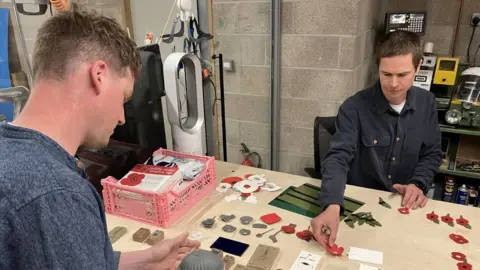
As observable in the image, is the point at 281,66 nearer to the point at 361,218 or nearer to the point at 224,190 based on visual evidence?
the point at 224,190

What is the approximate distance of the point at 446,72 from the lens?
7.83 feet

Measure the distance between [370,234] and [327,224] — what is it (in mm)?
151

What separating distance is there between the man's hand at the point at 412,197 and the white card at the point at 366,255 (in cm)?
34

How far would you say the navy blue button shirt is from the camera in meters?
1.69

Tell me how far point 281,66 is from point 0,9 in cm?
156

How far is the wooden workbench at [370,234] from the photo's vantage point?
115 centimetres

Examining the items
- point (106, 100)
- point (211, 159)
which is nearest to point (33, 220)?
point (106, 100)

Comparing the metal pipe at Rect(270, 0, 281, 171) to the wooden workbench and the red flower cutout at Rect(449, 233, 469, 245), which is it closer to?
the wooden workbench

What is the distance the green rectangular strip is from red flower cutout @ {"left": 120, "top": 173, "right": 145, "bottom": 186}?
1.60 feet

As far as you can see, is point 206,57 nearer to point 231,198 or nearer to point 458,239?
point 231,198

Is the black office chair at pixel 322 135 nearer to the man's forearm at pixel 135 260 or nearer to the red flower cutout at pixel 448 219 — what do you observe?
the red flower cutout at pixel 448 219

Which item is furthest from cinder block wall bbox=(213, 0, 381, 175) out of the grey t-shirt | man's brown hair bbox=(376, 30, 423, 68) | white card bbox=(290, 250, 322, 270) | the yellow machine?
the grey t-shirt

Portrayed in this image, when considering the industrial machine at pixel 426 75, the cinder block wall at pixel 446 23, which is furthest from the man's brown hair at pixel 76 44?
the cinder block wall at pixel 446 23

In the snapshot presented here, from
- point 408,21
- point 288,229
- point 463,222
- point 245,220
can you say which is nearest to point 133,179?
point 245,220
